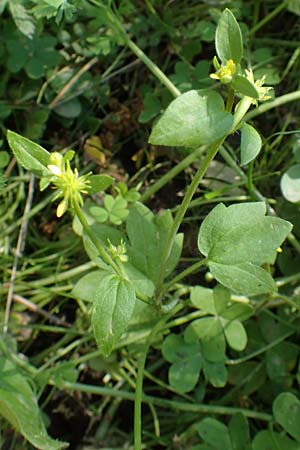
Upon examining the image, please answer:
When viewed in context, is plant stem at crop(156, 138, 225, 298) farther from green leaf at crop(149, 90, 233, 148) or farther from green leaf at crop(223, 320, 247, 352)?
green leaf at crop(223, 320, 247, 352)

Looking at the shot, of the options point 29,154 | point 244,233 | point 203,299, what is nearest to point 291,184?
point 203,299

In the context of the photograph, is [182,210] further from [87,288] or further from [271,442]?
[271,442]

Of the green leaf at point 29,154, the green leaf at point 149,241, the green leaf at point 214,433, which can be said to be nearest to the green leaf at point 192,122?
the green leaf at point 29,154

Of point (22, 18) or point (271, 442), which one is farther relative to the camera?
point (22, 18)

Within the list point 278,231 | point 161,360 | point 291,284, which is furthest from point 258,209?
point 161,360

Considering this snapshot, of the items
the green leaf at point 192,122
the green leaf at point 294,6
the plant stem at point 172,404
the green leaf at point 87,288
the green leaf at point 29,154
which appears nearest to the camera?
the green leaf at point 192,122

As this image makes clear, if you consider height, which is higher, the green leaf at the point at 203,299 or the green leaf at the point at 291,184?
the green leaf at the point at 291,184

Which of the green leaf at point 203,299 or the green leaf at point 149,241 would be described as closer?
the green leaf at point 149,241

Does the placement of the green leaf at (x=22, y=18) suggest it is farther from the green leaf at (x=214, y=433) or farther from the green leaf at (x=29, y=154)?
the green leaf at (x=214, y=433)
